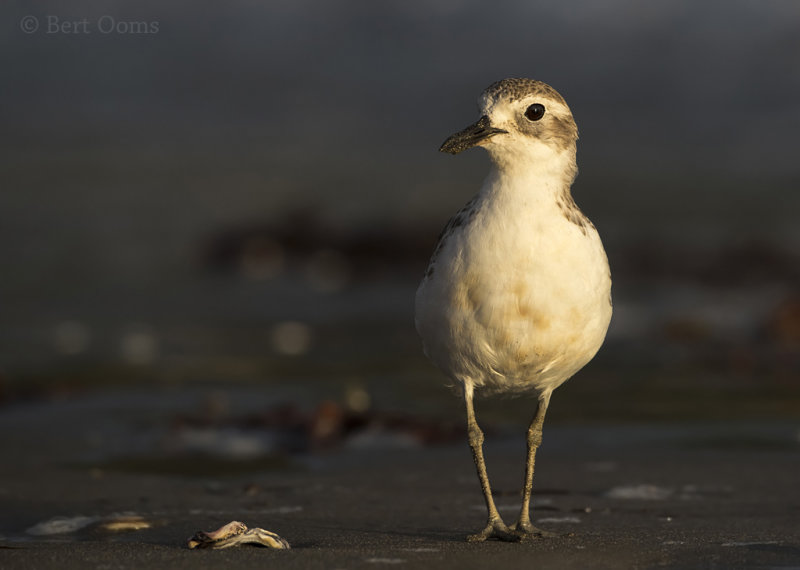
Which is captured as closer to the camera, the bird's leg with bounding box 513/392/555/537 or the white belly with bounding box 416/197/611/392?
the white belly with bounding box 416/197/611/392

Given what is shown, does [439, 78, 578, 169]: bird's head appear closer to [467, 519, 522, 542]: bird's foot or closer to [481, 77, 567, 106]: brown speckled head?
[481, 77, 567, 106]: brown speckled head

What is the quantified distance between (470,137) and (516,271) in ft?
2.53

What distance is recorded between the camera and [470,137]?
5930mm

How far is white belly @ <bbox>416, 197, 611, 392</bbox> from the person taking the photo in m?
5.75

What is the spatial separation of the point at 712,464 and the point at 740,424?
1.58m

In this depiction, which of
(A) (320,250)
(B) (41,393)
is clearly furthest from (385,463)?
(A) (320,250)

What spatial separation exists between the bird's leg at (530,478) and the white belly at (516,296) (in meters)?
0.45

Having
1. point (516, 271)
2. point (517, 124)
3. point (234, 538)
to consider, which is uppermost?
point (517, 124)

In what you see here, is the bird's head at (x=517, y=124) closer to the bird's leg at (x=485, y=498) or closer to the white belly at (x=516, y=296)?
the white belly at (x=516, y=296)

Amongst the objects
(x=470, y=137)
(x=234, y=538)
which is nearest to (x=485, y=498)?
(x=234, y=538)

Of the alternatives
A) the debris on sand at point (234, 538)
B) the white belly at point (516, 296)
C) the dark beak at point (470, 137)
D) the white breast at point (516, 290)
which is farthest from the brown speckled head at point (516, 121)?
the debris on sand at point (234, 538)

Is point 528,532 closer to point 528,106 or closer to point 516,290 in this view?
point 516,290

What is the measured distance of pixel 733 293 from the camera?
18859 millimetres

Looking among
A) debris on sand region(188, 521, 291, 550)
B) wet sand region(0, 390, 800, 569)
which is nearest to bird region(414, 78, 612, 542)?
wet sand region(0, 390, 800, 569)
